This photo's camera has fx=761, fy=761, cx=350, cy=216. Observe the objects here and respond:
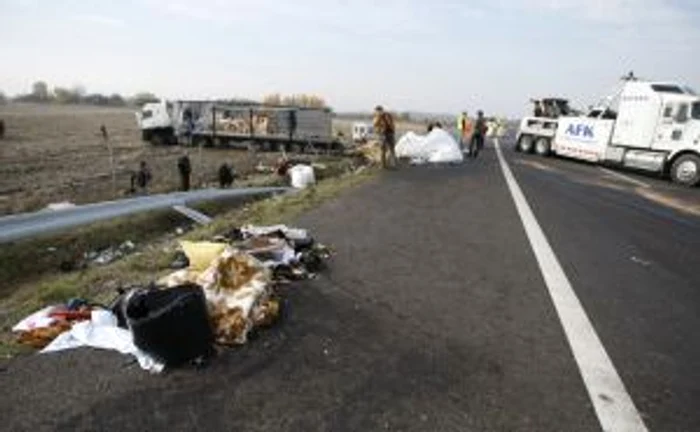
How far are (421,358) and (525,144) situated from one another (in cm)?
3197

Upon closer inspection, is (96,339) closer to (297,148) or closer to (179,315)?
(179,315)

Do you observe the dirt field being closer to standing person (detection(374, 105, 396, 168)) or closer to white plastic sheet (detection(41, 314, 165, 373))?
standing person (detection(374, 105, 396, 168))

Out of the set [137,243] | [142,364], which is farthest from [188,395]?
[137,243]

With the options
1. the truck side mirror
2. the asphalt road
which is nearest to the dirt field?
the asphalt road

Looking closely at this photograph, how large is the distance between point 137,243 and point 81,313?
33.9 ft

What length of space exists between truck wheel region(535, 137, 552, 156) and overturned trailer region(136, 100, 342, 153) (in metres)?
12.4

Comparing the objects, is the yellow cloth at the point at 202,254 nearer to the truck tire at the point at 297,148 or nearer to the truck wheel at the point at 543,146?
the truck wheel at the point at 543,146

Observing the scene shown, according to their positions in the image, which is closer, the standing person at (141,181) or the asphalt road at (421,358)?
the asphalt road at (421,358)

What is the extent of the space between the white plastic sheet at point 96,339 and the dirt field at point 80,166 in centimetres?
1695

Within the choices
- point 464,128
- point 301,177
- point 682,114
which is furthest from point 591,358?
point 464,128

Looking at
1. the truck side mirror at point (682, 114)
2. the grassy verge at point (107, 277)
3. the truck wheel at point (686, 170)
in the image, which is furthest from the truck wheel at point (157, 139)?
the grassy verge at point (107, 277)

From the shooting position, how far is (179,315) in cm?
556

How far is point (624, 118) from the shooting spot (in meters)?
28.5

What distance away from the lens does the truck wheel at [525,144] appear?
3622 centimetres
